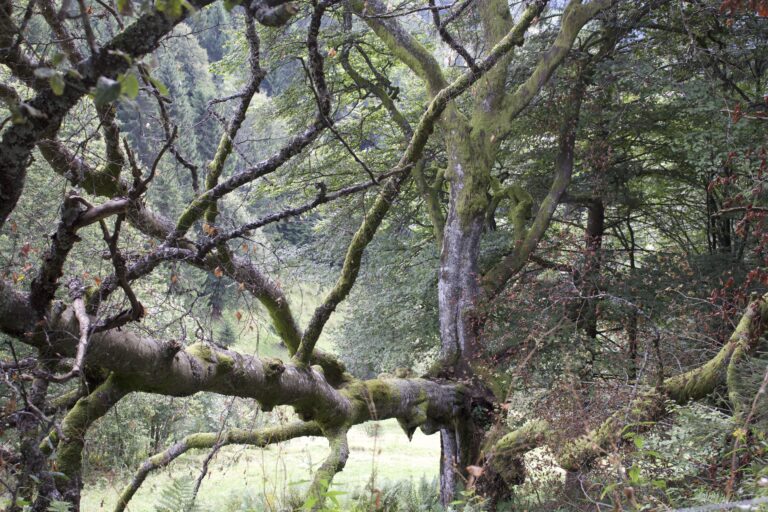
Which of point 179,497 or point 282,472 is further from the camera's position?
point 282,472

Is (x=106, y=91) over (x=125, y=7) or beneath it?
beneath

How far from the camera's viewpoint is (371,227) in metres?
5.41

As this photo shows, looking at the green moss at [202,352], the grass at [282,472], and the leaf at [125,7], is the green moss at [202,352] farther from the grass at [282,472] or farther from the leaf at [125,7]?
the grass at [282,472]

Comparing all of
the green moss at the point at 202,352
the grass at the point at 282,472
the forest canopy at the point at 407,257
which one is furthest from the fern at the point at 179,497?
the grass at the point at 282,472

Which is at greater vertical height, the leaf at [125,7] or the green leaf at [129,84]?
Answer: the leaf at [125,7]

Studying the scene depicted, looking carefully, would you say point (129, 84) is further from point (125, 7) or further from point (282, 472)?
point (282, 472)

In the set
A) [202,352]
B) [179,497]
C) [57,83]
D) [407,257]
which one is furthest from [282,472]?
[57,83]

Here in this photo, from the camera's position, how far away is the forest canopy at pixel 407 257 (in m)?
3.12

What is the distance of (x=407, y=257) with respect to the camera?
40.3 feet

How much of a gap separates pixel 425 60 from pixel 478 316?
4.09 m

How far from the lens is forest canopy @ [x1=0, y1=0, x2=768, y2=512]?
10.2 feet

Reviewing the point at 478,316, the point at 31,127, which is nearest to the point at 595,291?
the point at 478,316

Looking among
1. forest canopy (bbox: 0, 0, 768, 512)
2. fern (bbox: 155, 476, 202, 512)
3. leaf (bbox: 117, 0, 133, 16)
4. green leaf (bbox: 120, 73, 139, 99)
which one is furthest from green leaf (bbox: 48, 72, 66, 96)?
fern (bbox: 155, 476, 202, 512)

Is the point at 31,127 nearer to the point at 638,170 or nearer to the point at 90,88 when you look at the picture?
the point at 90,88
